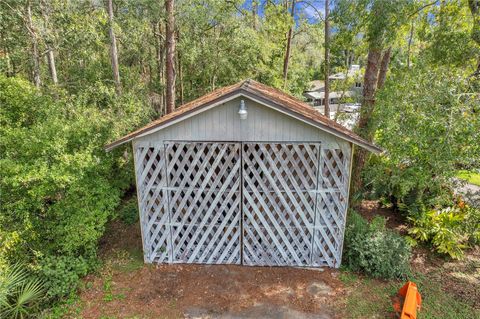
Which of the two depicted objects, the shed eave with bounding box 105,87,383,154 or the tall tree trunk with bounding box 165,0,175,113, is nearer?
the shed eave with bounding box 105,87,383,154

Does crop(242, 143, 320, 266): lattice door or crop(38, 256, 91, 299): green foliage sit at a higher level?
crop(242, 143, 320, 266): lattice door

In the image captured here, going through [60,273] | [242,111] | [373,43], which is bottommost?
[60,273]

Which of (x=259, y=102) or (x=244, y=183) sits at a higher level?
(x=259, y=102)

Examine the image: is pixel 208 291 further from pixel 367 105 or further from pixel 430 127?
pixel 367 105

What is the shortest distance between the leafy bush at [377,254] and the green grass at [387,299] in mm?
191

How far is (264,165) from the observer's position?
552cm

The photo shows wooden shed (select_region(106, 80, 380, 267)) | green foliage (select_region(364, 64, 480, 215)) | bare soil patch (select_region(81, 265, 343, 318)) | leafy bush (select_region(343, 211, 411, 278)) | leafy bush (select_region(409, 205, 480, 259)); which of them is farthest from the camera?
leafy bush (select_region(409, 205, 480, 259))

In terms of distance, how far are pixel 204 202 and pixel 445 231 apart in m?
5.67

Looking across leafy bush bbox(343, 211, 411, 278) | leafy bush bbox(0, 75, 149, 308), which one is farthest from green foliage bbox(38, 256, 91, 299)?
leafy bush bbox(343, 211, 411, 278)

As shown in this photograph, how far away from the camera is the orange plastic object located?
172 inches

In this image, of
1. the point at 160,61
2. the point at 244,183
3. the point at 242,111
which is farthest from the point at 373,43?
the point at 160,61

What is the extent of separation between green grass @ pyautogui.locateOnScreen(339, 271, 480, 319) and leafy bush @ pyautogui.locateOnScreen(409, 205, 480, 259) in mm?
1178

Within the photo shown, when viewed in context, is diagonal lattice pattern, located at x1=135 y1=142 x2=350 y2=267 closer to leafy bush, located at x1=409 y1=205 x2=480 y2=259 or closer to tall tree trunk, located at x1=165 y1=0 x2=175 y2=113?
leafy bush, located at x1=409 y1=205 x2=480 y2=259

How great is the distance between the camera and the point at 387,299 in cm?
522
